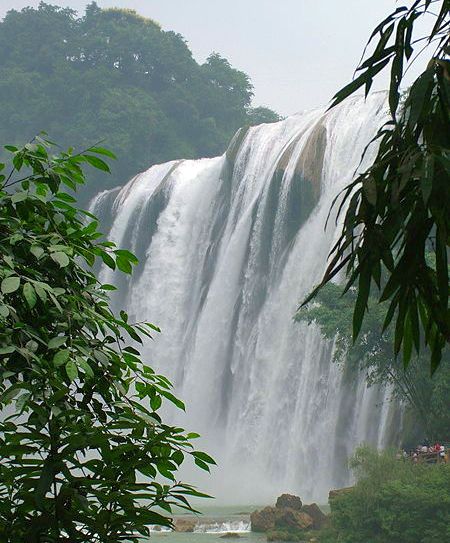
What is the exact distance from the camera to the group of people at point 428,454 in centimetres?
1675

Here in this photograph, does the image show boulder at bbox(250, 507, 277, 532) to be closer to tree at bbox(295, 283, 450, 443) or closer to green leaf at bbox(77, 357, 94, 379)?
tree at bbox(295, 283, 450, 443)

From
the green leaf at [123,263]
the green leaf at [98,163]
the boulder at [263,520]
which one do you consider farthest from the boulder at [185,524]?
the green leaf at [98,163]

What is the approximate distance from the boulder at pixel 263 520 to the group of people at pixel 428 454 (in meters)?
2.14

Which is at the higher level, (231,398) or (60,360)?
(231,398)

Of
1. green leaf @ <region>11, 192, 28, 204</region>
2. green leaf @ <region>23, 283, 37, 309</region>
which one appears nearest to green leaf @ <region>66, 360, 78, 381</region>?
green leaf @ <region>23, 283, 37, 309</region>

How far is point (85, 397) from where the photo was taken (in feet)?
9.07

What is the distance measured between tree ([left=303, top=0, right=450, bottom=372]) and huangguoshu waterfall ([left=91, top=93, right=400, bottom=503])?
1796cm

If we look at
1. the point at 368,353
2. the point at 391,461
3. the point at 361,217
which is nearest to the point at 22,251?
the point at 361,217

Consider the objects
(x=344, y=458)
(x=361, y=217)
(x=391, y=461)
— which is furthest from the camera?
(x=344, y=458)

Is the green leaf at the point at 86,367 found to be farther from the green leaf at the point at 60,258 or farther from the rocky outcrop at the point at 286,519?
the rocky outcrop at the point at 286,519

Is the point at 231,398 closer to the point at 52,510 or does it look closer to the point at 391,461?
the point at 391,461

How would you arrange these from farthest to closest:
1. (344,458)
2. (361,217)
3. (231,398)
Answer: (231,398)
(344,458)
(361,217)

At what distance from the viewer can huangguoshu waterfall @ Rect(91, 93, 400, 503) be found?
2181cm

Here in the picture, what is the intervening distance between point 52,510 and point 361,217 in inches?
36.2
